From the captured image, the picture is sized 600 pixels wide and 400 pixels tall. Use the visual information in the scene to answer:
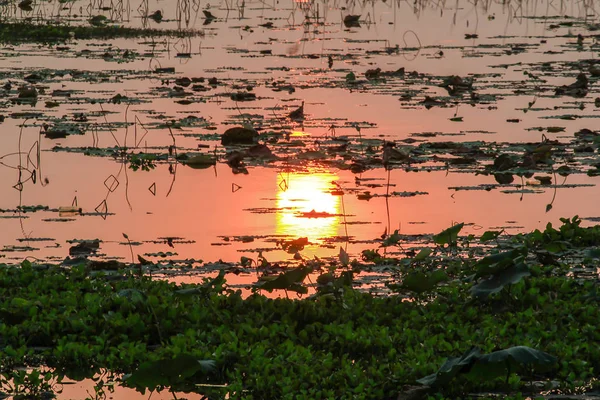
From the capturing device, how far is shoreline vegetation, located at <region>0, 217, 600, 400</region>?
575 cm

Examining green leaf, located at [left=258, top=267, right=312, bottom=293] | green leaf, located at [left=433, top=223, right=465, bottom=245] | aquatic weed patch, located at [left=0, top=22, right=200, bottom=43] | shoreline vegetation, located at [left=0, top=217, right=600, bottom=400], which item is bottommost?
shoreline vegetation, located at [left=0, top=217, right=600, bottom=400]

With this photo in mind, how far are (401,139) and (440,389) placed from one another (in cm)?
704

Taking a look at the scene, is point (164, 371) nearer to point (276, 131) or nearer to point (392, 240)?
point (392, 240)

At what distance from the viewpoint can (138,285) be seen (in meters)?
7.27

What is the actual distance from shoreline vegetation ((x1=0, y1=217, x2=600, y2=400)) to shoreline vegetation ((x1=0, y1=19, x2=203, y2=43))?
A: 15.4m

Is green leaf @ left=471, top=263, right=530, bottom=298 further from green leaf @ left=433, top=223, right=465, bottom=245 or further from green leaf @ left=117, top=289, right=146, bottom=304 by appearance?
green leaf @ left=117, top=289, right=146, bottom=304

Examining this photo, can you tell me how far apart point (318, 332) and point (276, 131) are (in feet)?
22.0

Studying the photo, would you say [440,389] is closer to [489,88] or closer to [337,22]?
[489,88]

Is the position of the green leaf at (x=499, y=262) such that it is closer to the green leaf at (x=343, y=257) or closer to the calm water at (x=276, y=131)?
the green leaf at (x=343, y=257)

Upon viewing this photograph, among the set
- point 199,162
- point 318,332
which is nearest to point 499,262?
point 318,332

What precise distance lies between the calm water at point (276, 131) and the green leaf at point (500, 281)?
1671 mm

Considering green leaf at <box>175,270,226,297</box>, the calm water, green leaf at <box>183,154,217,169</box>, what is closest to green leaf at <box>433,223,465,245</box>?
the calm water

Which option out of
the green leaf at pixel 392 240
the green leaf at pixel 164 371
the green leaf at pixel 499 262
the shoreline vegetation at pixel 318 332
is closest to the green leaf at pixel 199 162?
the green leaf at pixel 392 240

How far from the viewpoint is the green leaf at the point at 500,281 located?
6789 mm
